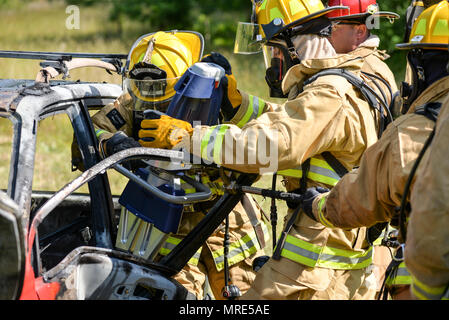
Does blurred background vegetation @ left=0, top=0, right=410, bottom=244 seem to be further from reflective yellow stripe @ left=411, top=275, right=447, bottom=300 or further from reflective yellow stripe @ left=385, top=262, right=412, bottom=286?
reflective yellow stripe @ left=411, top=275, right=447, bottom=300

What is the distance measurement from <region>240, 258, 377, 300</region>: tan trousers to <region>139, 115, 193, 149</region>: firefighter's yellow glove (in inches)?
30.0

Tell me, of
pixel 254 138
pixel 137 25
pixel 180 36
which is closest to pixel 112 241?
Result: pixel 254 138

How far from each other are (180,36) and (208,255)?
4.56 ft

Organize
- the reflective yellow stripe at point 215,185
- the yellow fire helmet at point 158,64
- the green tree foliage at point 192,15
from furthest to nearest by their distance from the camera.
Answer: the green tree foliage at point 192,15 → the yellow fire helmet at point 158,64 → the reflective yellow stripe at point 215,185

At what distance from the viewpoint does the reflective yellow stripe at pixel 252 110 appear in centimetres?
379

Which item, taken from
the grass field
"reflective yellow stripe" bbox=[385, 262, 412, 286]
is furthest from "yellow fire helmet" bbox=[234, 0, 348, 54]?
the grass field

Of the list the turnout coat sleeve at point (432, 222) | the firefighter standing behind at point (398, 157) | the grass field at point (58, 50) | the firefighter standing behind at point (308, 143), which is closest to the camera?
the turnout coat sleeve at point (432, 222)

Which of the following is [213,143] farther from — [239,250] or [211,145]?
[239,250]

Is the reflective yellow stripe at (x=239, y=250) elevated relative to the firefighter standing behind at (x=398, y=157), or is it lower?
lower

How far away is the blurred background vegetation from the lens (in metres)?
9.03

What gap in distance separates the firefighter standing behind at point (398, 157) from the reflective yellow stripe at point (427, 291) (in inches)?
5.6

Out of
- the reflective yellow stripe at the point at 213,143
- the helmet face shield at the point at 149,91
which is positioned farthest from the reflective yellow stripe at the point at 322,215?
the helmet face shield at the point at 149,91

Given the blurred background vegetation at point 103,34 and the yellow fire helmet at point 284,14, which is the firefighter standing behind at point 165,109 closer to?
the yellow fire helmet at point 284,14

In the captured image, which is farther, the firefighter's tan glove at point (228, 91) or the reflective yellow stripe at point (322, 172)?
the firefighter's tan glove at point (228, 91)
